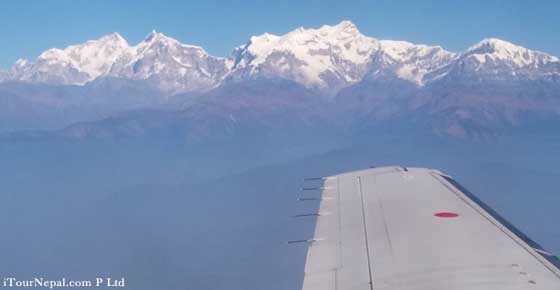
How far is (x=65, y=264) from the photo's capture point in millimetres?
199250

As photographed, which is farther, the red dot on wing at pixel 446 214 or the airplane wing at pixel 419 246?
the red dot on wing at pixel 446 214

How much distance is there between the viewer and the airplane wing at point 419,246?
1295cm

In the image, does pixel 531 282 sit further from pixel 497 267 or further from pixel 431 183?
pixel 431 183

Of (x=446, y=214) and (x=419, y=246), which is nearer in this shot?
(x=419, y=246)

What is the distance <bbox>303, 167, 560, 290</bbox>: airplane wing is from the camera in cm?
1295

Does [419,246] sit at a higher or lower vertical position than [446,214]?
lower

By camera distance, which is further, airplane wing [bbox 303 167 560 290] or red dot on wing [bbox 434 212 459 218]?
red dot on wing [bbox 434 212 459 218]

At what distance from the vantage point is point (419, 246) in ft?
52.4

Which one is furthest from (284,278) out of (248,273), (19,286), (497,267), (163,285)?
(497,267)

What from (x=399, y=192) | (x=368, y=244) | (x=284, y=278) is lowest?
(x=284, y=278)

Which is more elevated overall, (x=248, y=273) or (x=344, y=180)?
(x=344, y=180)

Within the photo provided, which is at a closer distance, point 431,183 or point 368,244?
point 368,244

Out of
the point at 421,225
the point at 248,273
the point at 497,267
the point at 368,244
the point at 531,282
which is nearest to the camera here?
the point at 531,282

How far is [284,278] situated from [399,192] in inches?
6051
